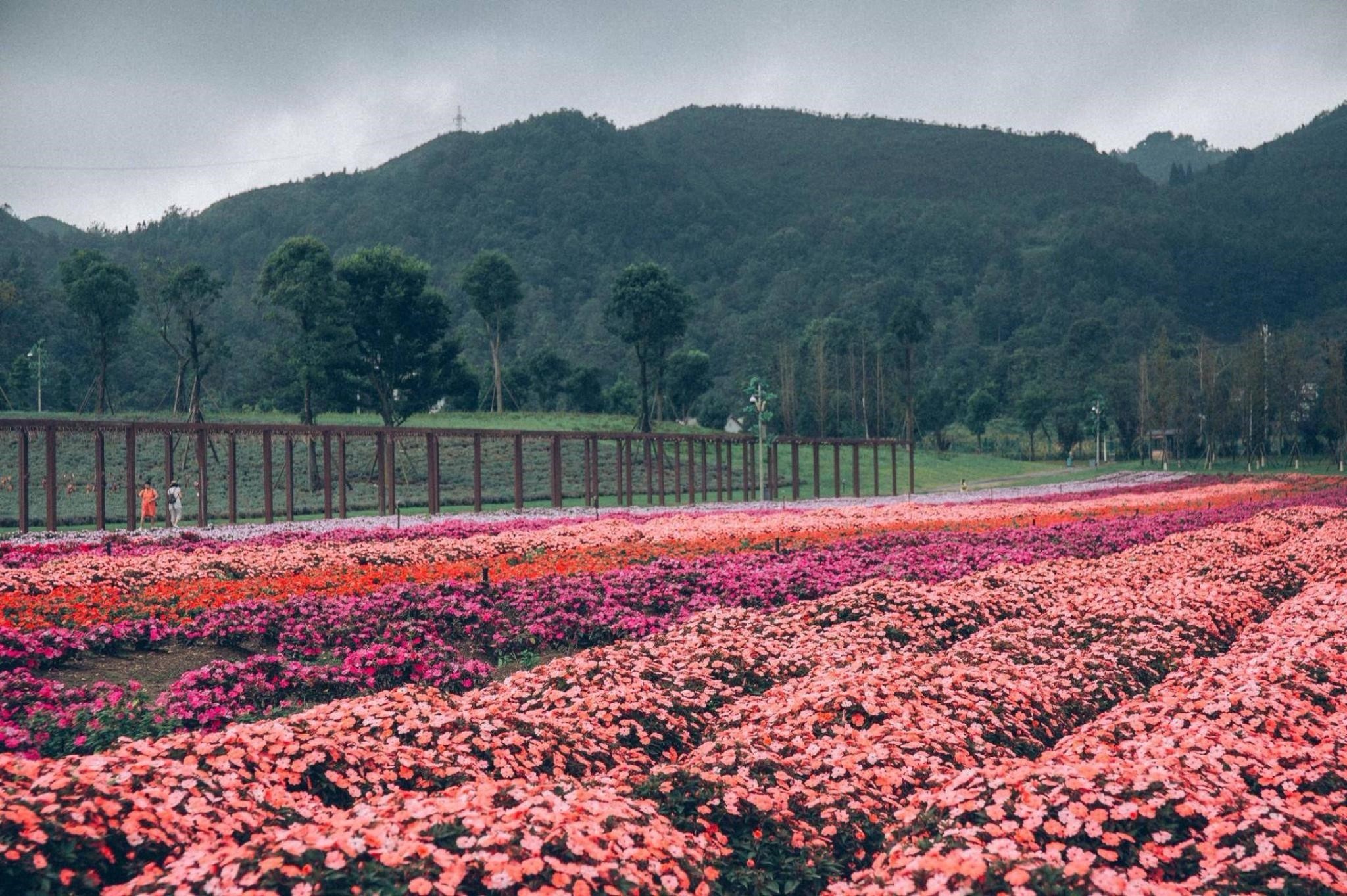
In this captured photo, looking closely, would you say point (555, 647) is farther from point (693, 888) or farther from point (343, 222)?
point (343, 222)

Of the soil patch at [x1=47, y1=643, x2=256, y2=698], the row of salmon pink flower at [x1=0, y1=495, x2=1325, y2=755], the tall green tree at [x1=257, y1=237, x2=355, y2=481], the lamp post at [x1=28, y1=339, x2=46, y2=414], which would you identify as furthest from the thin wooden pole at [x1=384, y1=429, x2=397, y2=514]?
the lamp post at [x1=28, y1=339, x2=46, y2=414]

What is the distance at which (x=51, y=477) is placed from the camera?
87.5 feet

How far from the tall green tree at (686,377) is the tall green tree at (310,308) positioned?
48119 mm

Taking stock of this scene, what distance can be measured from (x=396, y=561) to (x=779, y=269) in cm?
15994

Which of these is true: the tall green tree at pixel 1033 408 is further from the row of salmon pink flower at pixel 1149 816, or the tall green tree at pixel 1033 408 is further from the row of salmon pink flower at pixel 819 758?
the row of salmon pink flower at pixel 1149 816

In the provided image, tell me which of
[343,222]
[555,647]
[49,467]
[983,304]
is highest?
[343,222]

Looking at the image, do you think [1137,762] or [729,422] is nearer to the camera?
[1137,762]

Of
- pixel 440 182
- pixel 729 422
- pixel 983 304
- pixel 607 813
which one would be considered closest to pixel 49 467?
pixel 607 813

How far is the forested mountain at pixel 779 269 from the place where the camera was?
104m

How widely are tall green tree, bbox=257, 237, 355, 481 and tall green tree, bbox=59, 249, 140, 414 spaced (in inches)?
545

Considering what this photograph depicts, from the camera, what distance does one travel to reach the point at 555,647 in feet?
39.1


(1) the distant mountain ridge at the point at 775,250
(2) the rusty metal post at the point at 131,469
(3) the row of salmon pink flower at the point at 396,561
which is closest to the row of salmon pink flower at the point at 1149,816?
(3) the row of salmon pink flower at the point at 396,561

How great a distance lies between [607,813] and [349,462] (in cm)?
5113

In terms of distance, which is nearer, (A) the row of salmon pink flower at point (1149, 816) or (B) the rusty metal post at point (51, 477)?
(A) the row of salmon pink flower at point (1149, 816)
